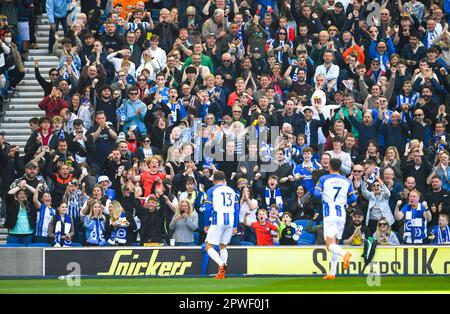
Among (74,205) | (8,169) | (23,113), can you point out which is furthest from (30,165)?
(23,113)

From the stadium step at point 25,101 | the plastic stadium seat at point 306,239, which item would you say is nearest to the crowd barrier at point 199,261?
the plastic stadium seat at point 306,239

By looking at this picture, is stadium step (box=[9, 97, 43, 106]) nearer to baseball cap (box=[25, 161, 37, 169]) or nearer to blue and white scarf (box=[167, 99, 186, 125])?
blue and white scarf (box=[167, 99, 186, 125])

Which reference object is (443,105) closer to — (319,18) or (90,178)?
(319,18)

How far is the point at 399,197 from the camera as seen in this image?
25.5 metres

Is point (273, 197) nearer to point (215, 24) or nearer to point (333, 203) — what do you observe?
point (333, 203)

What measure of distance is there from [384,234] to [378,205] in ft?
2.95

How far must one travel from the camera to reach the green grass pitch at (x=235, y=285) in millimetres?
21906

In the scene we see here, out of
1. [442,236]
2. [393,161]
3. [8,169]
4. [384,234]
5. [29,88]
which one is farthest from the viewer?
[29,88]

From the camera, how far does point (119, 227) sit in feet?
80.6

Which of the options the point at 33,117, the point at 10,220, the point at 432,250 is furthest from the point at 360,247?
the point at 33,117

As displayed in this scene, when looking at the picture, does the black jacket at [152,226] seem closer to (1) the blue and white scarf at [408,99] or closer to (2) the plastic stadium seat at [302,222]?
(2) the plastic stadium seat at [302,222]

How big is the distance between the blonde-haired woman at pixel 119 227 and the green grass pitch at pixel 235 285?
1.23 m
